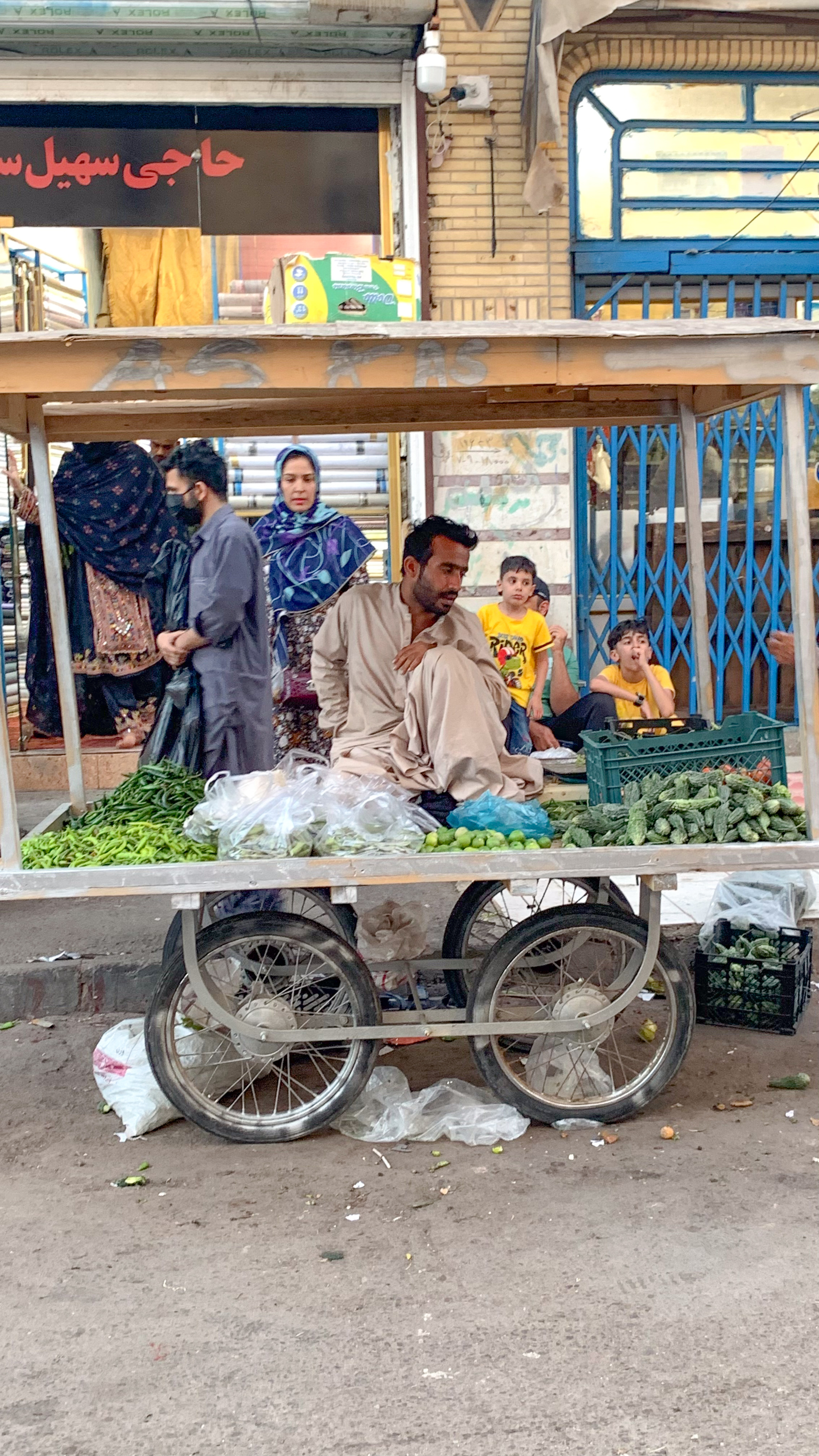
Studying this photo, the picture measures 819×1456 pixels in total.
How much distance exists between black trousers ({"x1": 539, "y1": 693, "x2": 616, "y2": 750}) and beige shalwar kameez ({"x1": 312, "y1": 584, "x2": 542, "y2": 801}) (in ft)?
5.52

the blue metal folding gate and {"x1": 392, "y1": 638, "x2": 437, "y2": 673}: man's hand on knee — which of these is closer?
{"x1": 392, "y1": 638, "x2": 437, "y2": 673}: man's hand on knee

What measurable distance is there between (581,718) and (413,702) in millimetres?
2377

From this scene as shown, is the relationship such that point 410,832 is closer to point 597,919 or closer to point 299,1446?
point 597,919

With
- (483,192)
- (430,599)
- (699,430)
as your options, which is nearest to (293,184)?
(483,192)

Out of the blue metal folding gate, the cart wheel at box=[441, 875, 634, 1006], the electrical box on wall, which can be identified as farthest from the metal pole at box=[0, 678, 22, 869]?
the electrical box on wall

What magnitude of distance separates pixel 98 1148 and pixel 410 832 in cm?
136

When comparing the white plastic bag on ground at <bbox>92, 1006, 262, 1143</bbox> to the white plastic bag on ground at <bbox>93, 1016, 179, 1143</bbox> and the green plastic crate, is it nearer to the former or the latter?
the white plastic bag on ground at <bbox>93, 1016, 179, 1143</bbox>

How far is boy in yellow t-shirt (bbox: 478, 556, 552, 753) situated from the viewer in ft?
20.7

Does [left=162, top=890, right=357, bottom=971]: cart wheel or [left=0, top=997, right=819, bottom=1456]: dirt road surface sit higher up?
[left=162, top=890, right=357, bottom=971]: cart wheel

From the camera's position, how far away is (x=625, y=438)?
8.07m

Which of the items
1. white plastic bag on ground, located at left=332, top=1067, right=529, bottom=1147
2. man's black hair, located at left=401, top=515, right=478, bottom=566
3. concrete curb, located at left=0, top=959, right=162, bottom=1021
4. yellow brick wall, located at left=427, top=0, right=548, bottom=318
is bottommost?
white plastic bag on ground, located at left=332, top=1067, right=529, bottom=1147

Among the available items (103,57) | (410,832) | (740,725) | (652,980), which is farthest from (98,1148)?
(103,57)

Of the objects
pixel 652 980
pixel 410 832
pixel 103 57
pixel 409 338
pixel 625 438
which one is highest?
pixel 103 57

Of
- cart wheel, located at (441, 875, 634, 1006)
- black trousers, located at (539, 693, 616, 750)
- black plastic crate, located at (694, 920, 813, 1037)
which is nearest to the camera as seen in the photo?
cart wheel, located at (441, 875, 634, 1006)
